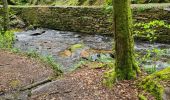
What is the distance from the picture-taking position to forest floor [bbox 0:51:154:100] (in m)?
6.76

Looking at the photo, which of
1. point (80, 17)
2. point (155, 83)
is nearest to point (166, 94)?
point (155, 83)

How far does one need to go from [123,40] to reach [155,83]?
1.17 meters

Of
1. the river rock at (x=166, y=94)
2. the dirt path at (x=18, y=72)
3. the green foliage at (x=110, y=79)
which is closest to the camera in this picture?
the river rock at (x=166, y=94)

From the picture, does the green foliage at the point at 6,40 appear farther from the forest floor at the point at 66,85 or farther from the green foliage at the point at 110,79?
the green foliage at the point at 110,79

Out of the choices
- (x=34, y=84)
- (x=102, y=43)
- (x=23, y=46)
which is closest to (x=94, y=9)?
(x=102, y=43)

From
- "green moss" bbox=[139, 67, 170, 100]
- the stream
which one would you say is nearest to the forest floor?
"green moss" bbox=[139, 67, 170, 100]

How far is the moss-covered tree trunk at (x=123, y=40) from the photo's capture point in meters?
6.82

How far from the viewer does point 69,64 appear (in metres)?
11.6

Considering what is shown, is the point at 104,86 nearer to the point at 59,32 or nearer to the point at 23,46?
the point at 23,46

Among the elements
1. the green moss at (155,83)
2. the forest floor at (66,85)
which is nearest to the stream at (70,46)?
the forest floor at (66,85)

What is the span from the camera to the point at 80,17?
1908 cm

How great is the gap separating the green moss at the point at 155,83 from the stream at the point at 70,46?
318cm

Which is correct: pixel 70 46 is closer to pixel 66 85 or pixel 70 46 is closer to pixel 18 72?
pixel 18 72

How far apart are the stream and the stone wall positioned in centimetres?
56
